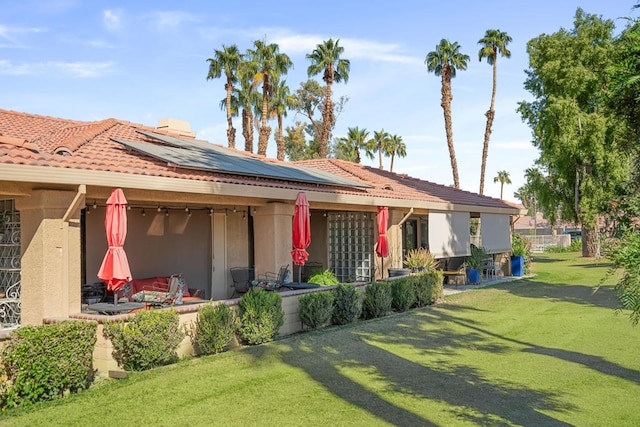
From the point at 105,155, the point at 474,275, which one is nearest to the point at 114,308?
the point at 105,155

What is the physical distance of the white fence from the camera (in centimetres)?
5463

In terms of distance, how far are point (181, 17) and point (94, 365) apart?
40.2 ft

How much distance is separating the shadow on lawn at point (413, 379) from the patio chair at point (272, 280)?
180cm

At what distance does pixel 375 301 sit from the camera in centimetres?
1359

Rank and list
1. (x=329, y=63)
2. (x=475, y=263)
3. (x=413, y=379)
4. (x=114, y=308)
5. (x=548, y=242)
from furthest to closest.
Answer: (x=548, y=242)
(x=329, y=63)
(x=475, y=263)
(x=114, y=308)
(x=413, y=379)

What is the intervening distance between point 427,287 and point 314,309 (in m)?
5.14

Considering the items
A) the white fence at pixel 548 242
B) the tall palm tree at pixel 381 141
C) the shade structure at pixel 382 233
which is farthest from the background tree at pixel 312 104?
the shade structure at pixel 382 233

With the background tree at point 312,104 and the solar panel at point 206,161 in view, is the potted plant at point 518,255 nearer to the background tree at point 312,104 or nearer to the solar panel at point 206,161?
the solar panel at point 206,161

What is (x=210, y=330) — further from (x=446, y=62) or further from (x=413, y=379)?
(x=446, y=62)

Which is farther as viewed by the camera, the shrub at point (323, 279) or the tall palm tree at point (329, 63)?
the tall palm tree at point (329, 63)

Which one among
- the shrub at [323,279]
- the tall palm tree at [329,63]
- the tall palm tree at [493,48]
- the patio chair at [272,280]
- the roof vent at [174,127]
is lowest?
the shrub at [323,279]

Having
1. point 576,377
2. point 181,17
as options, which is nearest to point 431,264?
point 576,377

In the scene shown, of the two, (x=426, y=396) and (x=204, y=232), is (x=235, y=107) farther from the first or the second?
(x=426, y=396)

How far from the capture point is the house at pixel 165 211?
8859 millimetres
